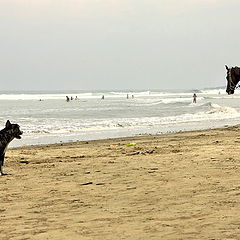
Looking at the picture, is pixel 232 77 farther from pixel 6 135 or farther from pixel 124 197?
pixel 124 197

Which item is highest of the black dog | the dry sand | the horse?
the horse

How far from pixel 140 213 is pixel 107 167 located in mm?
4836

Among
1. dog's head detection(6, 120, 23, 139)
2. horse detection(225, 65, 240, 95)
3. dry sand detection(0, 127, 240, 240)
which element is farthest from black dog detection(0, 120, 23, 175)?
horse detection(225, 65, 240, 95)

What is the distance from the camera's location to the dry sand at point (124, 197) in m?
6.25

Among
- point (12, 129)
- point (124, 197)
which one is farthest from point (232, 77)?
point (124, 197)

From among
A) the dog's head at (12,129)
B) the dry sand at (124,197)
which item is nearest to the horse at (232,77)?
the dry sand at (124,197)

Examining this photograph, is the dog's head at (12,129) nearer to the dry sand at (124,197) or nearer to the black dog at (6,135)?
the black dog at (6,135)

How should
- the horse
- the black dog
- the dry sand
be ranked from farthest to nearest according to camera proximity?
the horse
the black dog
the dry sand

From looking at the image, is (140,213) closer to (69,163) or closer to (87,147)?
(69,163)

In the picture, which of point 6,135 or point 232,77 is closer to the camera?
point 6,135

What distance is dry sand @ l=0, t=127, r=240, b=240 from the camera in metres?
6.25

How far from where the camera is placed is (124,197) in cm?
827

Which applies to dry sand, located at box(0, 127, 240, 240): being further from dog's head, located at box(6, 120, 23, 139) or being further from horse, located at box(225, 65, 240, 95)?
horse, located at box(225, 65, 240, 95)

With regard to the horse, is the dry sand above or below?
below
